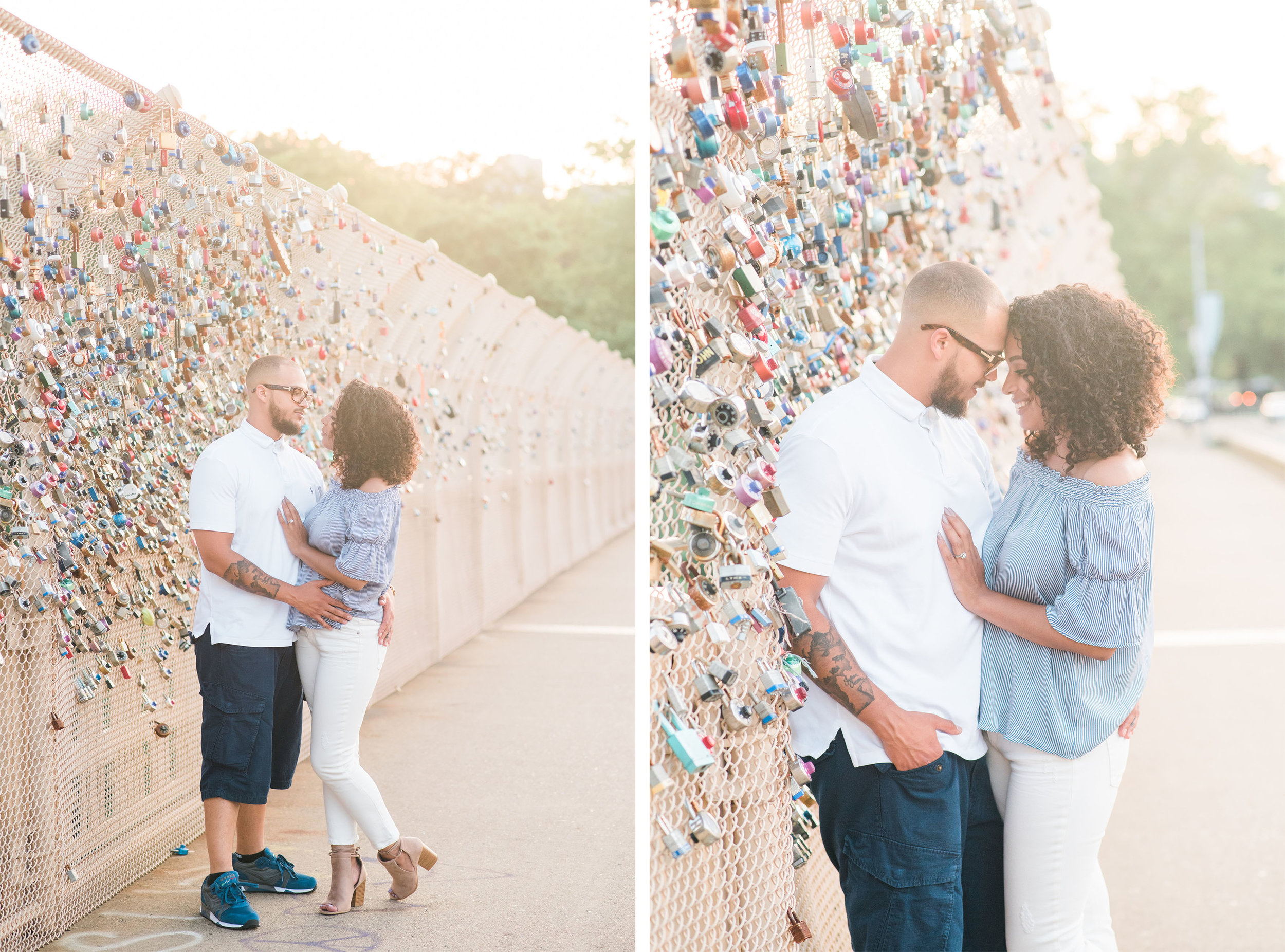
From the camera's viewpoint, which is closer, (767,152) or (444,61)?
(767,152)

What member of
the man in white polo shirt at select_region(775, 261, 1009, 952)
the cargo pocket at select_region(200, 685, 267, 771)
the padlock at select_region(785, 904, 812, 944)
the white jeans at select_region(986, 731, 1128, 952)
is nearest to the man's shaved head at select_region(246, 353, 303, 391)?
the cargo pocket at select_region(200, 685, 267, 771)

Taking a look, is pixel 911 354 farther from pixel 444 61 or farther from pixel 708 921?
pixel 444 61

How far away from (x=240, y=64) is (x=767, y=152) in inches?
94.0

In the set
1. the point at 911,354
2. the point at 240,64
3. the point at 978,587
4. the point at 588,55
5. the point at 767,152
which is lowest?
the point at 978,587

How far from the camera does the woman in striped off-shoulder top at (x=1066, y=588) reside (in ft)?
7.37

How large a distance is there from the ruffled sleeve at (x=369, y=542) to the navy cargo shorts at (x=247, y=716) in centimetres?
26

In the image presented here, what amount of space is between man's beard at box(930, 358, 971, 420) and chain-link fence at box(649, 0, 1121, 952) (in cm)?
30

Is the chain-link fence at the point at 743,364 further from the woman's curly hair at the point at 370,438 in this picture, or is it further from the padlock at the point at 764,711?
the woman's curly hair at the point at 370,438

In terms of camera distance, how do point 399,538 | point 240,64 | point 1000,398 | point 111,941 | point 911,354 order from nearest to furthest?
point 911,354 → point 111,941 → point 399,538 → point 240,64 → point 1000,398

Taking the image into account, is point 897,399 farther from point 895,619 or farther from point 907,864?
point 907,864

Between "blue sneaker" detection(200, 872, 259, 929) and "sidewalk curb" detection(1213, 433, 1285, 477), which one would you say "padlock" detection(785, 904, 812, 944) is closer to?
"blue sneaker" detection(200, 872, 259, 929)

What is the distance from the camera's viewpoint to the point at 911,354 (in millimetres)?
2346

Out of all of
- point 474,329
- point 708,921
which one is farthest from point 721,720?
point 474,329

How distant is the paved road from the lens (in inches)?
153
